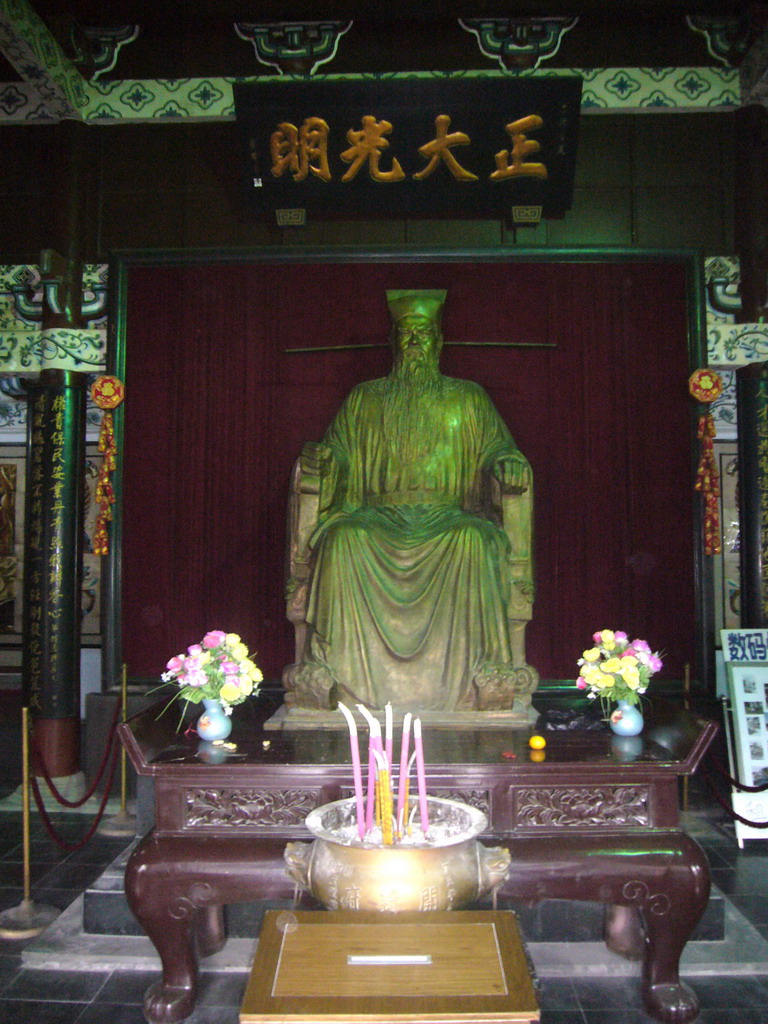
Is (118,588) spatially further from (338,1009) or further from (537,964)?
(338,1009)

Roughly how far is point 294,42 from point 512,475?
9.42ft

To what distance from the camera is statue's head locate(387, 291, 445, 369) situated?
13.1 ft

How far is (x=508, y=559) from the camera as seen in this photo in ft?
11.5

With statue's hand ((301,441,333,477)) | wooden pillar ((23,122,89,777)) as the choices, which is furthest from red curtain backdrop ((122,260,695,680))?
statue's hand ((301,441,333,477))

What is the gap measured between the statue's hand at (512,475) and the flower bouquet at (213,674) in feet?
4.40

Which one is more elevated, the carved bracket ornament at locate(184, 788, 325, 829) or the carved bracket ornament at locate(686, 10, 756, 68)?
the carved bracket ornament at locate(686, 10, 756, 68)

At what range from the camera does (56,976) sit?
250cm

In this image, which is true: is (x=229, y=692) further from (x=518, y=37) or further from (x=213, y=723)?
(x=518, y=37)

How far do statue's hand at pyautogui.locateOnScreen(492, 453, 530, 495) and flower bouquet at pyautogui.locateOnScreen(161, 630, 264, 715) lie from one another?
1.34m

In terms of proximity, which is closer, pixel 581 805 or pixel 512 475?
pixel 581 805

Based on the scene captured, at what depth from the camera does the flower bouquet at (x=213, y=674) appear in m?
2.84

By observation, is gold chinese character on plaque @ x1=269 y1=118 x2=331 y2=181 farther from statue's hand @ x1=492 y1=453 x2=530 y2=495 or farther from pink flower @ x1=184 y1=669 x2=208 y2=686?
pink flower @ x1=184 y1=669 x2=208 y2=686

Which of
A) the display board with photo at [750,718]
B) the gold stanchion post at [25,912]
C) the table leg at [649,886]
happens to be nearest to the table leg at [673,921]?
the table leg at [649,886]

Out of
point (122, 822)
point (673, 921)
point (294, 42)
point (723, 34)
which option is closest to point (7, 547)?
point (122, 822)
